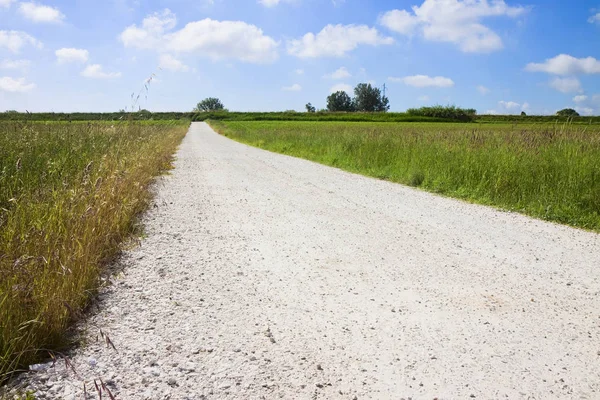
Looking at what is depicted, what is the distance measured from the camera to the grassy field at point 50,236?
3020 mm

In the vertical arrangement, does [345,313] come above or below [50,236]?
below

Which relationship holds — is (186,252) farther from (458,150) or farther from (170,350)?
(458,150)

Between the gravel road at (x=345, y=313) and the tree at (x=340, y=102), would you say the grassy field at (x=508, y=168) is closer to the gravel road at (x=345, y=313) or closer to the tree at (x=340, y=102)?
the gravel road at (x=345, y=313)

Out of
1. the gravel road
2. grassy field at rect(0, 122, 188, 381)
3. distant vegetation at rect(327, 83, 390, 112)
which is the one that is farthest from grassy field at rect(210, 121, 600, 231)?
distant vegetation at rect(327, 83, 390, 112)

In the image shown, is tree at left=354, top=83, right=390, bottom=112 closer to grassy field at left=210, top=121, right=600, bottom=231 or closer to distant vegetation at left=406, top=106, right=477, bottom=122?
distant vegetation at left=406, top=106, right=477, bottom=122

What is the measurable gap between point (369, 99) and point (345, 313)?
138 meters

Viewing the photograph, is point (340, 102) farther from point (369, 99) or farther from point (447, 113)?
point (447, 113)

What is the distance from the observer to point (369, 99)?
449 feet

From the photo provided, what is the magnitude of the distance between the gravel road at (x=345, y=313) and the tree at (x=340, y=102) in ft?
447

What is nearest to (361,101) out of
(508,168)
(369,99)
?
(369,99)

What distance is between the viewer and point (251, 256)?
5242mm

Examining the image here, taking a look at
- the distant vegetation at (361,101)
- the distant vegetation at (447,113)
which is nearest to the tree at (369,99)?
the distant vegetation at (361,101)

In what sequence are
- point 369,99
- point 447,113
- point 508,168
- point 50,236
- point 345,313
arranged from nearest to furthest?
1. point 345,313
2. point 50,236
3. point 508,168
4. point 447,113
5. point 369,99

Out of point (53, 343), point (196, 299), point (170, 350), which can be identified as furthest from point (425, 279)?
point (53, 343)
